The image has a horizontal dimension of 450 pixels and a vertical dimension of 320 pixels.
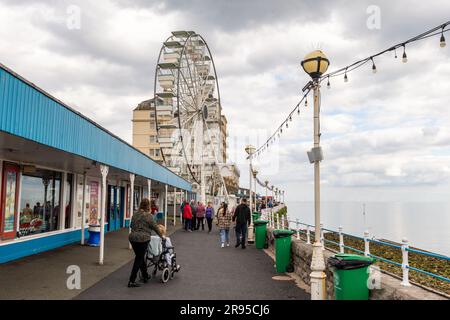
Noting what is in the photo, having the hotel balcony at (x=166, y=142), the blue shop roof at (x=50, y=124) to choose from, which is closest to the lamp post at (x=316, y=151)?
the blue shop roof at (x=50, y=124)

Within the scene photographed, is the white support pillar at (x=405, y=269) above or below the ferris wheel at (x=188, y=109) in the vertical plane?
below

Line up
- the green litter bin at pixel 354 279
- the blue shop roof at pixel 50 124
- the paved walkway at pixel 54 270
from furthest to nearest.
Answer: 1. the paved walkway at pixel 54 270
2. the blue shop roof at pixel 50 124
3. the green litter bin at pixel 354 279

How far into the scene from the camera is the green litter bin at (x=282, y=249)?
10.5 metres

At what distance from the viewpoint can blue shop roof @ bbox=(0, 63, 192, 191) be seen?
636 cm

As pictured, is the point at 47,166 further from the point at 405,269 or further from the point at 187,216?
the point at 405,269

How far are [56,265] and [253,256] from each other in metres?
5.89

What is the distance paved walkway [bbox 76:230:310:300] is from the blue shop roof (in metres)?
2.94

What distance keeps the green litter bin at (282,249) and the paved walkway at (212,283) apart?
29 centimetres

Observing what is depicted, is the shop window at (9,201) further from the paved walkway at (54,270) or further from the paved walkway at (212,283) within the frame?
the paved walkway at (212,283)

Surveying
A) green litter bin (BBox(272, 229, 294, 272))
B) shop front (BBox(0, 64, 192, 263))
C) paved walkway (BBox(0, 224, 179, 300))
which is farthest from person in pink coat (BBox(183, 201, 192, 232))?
green litter bin (BBox(272, 229, 294, 272))

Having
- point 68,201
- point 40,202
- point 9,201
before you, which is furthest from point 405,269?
point 68,201

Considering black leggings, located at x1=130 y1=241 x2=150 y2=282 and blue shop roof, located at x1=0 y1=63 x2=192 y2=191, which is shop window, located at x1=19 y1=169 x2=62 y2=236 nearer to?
blue shop roof, located at x1=0 y1=63 x2=192 y2=191
